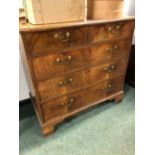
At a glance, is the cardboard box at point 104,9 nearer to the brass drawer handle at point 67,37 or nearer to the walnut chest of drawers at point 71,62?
the walnut chest of drawers at point 71,62

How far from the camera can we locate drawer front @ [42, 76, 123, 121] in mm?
1276

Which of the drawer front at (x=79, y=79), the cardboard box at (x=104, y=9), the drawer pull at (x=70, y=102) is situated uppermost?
the cardboard box at (x=104, y=9)

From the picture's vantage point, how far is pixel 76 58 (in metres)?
1.19

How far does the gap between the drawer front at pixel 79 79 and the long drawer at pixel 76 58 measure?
0.20ft

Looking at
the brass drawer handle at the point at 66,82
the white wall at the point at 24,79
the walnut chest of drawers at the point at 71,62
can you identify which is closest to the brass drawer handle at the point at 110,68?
the walnut chest of drawers at the point at 71,62

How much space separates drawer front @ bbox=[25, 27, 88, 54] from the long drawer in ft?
0.20

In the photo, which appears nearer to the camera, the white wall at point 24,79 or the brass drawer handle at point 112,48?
the brass drawer handle at point 112,48

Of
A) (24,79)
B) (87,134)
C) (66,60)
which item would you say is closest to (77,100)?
(87,134)

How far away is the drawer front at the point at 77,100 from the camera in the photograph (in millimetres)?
1276

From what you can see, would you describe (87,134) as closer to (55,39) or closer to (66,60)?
(66,60)

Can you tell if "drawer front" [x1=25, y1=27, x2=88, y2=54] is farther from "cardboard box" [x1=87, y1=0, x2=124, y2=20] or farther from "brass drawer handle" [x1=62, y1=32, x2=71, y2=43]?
"cardboard box" [x1=87, y1=0, x2=124, y2=20]
